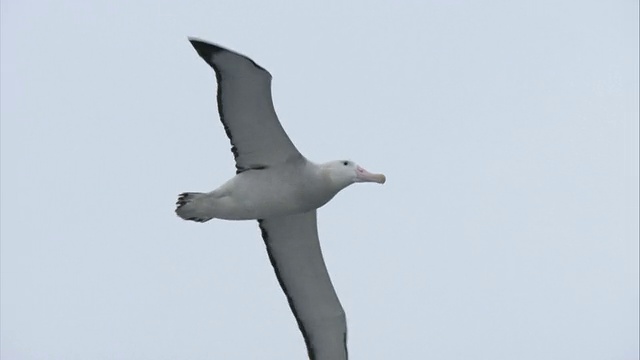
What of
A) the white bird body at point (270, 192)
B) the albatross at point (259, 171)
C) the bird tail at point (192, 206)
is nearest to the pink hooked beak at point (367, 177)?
the albatross at point (259, 171)

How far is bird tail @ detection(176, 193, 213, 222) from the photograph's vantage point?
1593cm

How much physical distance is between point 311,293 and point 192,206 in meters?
2.50

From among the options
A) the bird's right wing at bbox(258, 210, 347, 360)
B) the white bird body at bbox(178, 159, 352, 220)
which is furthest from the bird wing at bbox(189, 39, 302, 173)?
the bird's right wing at bbox(258, 210, 347, 360)

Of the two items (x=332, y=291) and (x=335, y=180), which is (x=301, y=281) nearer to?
(x=332, y=291)

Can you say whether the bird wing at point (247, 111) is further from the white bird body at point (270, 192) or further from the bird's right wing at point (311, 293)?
the bird's right wing at point (311, 293)

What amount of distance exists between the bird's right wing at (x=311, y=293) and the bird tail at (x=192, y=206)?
1352mm

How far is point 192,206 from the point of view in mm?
15945

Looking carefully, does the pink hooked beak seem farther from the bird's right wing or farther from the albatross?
the bird's right wing

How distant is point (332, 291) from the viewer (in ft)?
57.6

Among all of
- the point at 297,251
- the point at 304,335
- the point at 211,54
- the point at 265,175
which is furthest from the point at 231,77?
the point at 304,335

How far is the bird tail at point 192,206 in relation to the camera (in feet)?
52.3

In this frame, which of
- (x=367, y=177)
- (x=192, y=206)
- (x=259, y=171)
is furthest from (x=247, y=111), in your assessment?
(x=367, y=177)

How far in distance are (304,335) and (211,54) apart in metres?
4.67

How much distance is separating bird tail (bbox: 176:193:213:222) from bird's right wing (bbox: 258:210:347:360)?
1.35 m
